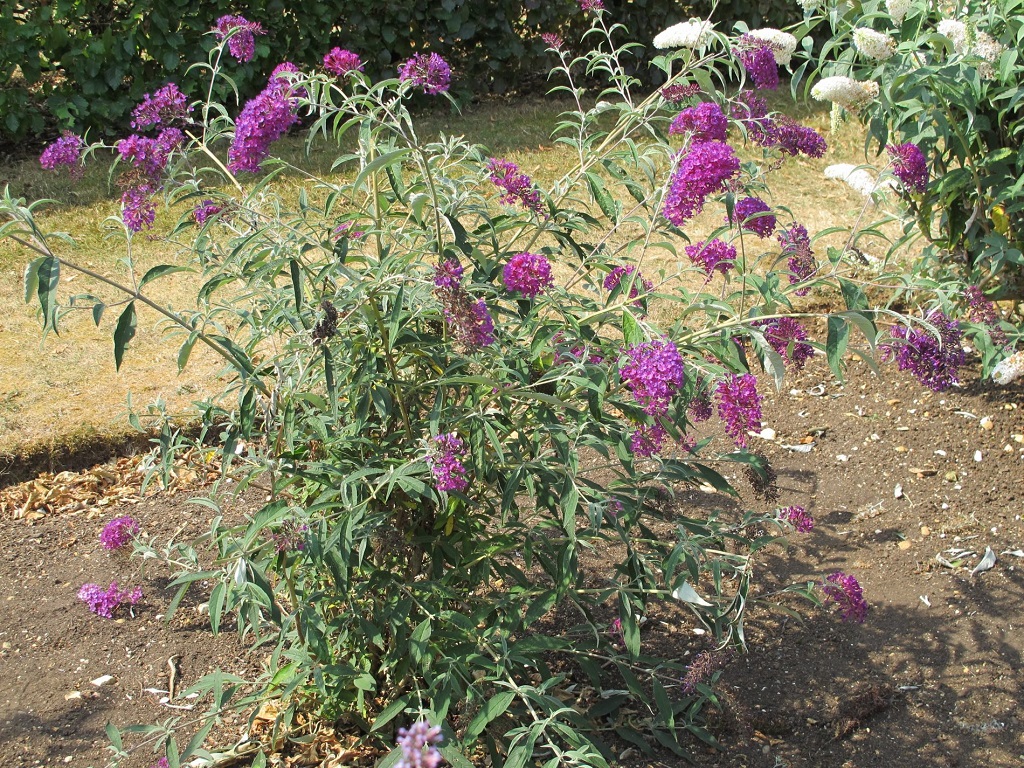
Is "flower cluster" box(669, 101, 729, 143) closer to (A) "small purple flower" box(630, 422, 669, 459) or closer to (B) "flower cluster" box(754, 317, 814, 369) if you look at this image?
(B) "flower cluster" box(754, 317, 814, 369)

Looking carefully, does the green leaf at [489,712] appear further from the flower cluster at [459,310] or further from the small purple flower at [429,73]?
the small purple flower at [429,73]

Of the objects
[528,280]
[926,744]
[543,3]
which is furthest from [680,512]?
[543,3]

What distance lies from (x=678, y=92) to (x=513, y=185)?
0.50 metres

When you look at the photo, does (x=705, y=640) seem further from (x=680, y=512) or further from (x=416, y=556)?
(x=416, y=556)

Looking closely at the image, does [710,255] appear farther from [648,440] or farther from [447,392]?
[447,392]

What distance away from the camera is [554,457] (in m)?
2.38

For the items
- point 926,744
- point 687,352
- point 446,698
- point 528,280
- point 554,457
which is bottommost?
point 926,744

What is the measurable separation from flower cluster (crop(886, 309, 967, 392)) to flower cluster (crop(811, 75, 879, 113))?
119cm

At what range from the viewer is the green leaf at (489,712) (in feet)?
6.88

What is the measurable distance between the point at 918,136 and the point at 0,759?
11.6 ft

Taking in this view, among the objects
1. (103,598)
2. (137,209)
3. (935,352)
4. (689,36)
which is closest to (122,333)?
(137,209)

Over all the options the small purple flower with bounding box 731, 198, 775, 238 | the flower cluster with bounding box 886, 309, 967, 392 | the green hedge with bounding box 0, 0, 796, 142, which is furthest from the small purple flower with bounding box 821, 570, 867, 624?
the green hedge with bounding box 0, 0, 796, 142

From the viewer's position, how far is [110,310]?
5117 mm

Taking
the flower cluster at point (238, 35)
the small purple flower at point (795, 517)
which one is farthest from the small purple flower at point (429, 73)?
the small purple flower at point (795, 517)
